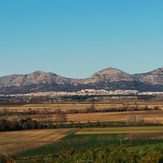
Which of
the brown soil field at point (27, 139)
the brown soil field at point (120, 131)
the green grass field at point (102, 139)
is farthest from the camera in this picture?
the brown soil field at point (120, 131)

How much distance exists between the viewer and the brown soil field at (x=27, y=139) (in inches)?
2504

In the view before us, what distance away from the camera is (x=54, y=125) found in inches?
3696

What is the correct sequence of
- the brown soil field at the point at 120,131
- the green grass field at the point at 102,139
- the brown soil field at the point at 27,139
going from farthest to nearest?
the brown soil field at the point at 120,131 → the brown soil field at the point at 27,139 → the green grass field at the point at 102,139

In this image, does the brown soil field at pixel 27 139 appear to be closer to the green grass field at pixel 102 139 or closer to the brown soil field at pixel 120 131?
the green grass field at pixel 102 139

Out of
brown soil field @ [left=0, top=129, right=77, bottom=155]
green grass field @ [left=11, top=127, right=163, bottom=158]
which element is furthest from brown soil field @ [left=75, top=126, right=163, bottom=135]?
brown soil field @ [left=0, top=129, right=77, bottom=155]

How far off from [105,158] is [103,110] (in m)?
78.3

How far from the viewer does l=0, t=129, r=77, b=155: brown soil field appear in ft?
209

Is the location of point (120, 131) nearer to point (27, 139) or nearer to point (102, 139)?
point (102, 139)

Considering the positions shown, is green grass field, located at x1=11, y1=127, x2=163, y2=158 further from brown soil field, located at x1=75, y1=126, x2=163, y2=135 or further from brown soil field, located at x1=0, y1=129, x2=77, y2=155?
brown soil field, located at x1=0, y1=129, x2=77, y2=155

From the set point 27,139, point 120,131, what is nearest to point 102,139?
point 120,131

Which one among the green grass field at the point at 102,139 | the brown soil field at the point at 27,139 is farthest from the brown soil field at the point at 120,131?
the brown soil field at the point at 27,139

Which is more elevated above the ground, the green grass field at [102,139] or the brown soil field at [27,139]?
the brown soil field at [27,139]

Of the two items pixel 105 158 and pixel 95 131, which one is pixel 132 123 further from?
pixel 105 158

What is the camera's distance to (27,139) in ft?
242
